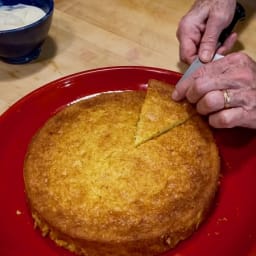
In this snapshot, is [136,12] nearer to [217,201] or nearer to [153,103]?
[153,103]

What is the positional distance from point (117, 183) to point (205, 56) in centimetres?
52

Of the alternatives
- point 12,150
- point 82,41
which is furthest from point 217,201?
point 82,41

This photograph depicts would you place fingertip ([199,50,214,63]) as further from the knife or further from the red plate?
the red plate

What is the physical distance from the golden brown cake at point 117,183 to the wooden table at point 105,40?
0.39 m

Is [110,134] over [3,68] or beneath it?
over

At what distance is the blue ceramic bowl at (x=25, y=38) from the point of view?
62.9 inches

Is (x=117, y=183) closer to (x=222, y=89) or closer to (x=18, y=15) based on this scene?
(x=222, y=89)

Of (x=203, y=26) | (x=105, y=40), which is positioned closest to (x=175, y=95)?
(x=203, y=26)

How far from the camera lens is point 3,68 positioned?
1765 millimetres

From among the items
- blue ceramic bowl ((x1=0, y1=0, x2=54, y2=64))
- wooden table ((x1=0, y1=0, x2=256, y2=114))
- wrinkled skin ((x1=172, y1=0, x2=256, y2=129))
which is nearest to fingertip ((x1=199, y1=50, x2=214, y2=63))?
wrinkled skin ((x1=172, y1=0, x2=256, y2=129))

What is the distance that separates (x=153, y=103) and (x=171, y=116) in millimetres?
79

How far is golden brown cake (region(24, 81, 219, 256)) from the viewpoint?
1.13 metres

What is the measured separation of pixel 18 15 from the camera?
1.74m

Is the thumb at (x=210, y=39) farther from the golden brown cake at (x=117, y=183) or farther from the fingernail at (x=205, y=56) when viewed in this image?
the golden brown cake at (x=117, y=183)
